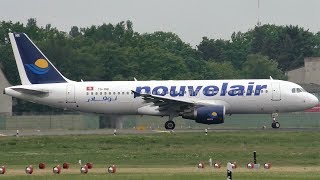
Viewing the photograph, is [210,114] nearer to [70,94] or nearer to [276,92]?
[276,92]

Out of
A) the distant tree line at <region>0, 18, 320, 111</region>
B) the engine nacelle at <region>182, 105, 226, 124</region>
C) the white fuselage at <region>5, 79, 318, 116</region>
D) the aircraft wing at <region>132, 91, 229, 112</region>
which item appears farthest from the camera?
the distant tree line at <region>0, 18, 320, 111</region>

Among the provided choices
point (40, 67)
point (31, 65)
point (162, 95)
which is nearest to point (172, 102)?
point (162, 95)

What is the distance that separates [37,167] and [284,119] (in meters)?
40.0

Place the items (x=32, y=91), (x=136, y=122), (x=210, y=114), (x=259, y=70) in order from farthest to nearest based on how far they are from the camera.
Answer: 1. (x=259, y=70)
2. (x=136, y=122)
3. (x=32, y=91)
4. (x=210, y=114)

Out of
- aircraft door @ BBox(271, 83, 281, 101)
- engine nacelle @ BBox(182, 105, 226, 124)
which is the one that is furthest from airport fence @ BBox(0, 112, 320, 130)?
engine nacelle @ BBox(182, 105, 226, 124)

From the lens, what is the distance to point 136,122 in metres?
79.1

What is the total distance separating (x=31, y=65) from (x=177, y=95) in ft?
34.3

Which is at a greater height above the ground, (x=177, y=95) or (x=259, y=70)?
(x=259, y=70)

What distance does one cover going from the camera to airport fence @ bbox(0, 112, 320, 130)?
78062 millimetres

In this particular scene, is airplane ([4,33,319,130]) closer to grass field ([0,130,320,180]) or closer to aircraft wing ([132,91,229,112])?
aircraft wing ([132,91,229,112])

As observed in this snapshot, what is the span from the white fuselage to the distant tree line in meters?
20.4

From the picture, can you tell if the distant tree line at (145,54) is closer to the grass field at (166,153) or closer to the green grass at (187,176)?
the grass field at (166,153)

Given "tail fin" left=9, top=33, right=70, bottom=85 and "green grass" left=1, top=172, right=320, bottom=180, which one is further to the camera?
"tail fin" left=9, top=33, right=70, bottom=85

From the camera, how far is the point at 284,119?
262ft
